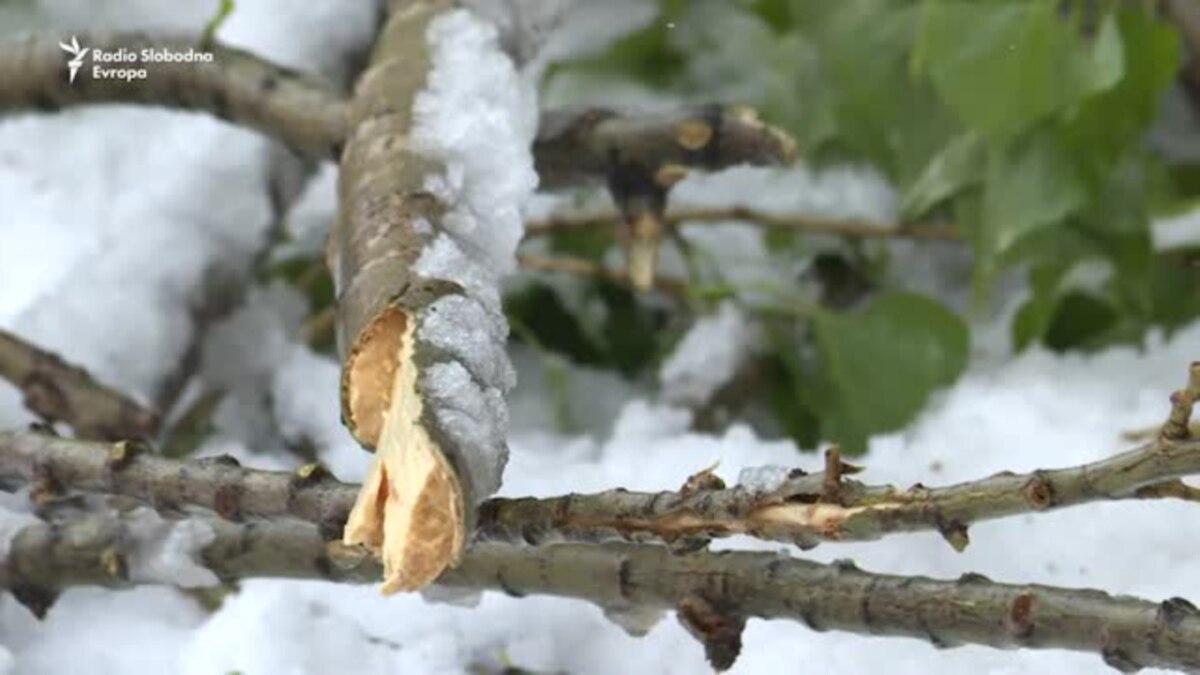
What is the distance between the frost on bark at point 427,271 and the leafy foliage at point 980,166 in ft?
0.76

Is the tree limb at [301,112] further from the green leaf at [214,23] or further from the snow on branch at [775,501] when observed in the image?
the snow on branch at [775,501]

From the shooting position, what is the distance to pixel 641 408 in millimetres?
831

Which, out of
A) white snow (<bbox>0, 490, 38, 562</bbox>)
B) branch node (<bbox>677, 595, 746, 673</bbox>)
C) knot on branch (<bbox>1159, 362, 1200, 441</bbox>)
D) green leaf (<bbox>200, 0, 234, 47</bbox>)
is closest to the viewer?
knot on branch (<bbox>1159, 362, 1200, 441</bbox>)

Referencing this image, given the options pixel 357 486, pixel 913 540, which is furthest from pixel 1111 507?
pixel 357 486

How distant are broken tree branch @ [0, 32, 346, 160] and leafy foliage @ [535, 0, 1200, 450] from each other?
25cm

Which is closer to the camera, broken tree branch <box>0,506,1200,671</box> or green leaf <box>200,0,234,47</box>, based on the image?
broken tree branch <box>0,506,1200,671</box>

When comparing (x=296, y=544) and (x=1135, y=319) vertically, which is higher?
(x=1135, y=319)

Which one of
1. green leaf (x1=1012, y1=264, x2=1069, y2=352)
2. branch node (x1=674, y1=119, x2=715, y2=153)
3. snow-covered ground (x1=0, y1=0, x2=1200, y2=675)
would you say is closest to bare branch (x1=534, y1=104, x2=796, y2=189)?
branch node (x1=674, y1=119, x2=715, y2=153)

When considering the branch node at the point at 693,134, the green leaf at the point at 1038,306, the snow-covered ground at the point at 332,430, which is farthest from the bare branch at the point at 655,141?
the green leaf at the point at 1038,306

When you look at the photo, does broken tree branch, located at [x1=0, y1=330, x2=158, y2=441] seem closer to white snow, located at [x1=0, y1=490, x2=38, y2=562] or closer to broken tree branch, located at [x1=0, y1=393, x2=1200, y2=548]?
white snow, located at [x1=0, y1=490, x2=38, y2=562]

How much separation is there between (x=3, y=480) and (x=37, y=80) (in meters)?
0.29

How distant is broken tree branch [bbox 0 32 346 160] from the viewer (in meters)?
0.74

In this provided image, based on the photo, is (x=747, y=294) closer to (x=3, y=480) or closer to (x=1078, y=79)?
(x=1078, y=79)

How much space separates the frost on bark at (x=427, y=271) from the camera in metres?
0.46
